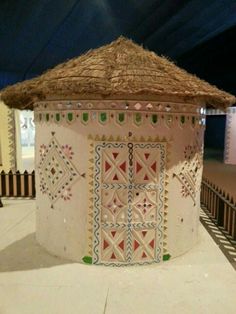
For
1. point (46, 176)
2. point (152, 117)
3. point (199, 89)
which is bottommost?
point (46, 176)

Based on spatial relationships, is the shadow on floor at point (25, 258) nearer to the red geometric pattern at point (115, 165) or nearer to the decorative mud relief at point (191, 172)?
the red geometric pattern at point (115, 165)

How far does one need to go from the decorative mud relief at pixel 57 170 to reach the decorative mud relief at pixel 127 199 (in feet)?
1.36

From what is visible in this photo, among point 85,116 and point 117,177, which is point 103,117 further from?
point 117,177

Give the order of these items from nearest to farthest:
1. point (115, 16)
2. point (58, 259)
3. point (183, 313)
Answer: point (183, 313) → point (58, 259) → point (115, 16)

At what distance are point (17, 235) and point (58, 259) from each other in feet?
4.37

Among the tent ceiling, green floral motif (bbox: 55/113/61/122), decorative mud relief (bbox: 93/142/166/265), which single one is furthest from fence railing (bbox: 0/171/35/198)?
the tent ceiling

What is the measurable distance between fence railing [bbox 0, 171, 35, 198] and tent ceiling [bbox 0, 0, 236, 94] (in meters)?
5.32

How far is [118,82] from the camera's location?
3975mm

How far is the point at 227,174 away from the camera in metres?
12.6

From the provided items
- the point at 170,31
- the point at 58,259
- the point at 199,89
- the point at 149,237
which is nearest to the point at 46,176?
the point at 58,259

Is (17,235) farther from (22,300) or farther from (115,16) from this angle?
(115,16)

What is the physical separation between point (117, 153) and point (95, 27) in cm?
930

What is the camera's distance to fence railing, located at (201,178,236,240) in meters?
5.69

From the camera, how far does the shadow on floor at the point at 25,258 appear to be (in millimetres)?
4345
